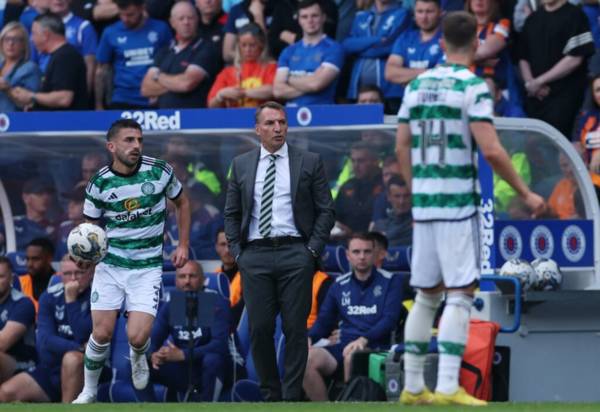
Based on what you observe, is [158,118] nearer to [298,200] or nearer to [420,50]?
[420,50]

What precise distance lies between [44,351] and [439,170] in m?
5.99

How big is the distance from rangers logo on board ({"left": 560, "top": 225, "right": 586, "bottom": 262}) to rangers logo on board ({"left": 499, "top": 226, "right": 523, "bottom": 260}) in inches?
14.6

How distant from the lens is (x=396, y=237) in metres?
13.2

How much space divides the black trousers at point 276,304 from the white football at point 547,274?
2.05 meters

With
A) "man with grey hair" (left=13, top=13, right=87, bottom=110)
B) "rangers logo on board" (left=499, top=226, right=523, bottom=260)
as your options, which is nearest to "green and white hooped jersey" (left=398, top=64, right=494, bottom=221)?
"rangers logo on board" (left=499, top=226, right=523, bottom=260)

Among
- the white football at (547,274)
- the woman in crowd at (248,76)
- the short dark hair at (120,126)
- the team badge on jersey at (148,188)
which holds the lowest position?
the white football at (547,274)

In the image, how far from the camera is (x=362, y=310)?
1240cm

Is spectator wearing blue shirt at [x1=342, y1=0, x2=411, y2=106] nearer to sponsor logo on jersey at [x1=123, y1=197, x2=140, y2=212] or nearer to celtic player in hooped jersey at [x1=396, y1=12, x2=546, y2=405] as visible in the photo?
sponsor logo on jersey at [x1=123, y1=197, x2=140, y2=212]

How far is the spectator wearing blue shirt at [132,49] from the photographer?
15.6m

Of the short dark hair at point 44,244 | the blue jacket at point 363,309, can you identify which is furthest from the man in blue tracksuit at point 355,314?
the short dark hair at point 44,244

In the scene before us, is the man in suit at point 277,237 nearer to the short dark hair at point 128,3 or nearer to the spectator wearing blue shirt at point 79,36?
the short dark hair at point 128,3

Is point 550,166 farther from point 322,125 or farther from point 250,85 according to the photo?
point 250,85

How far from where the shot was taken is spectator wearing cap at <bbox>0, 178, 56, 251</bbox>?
1444 centimetres

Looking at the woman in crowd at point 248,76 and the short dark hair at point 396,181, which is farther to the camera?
the woman in crowd at point 248,76
